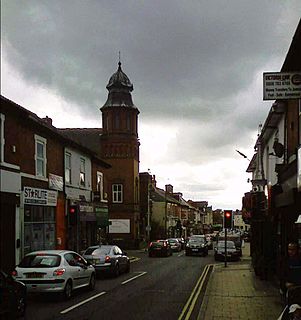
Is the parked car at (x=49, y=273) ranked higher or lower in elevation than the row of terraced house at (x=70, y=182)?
lower

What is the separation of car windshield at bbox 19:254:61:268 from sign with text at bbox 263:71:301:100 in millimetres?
7559

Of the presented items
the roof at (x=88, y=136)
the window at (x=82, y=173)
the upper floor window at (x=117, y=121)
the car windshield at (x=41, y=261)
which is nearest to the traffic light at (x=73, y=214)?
the window at (x=82, y=173)

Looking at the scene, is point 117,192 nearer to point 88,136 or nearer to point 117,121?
point 117,121

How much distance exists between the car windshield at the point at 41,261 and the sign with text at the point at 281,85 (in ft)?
24.8

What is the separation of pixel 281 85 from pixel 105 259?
1217 centimetres

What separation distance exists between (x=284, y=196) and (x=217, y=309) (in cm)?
462

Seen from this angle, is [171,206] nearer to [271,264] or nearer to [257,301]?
[271,264]

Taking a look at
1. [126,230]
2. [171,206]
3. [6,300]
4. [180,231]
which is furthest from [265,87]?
[180,231]

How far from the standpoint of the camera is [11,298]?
11.6m

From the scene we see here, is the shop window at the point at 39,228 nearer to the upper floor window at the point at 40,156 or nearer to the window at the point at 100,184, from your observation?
the upper floor window at the point at 40,156

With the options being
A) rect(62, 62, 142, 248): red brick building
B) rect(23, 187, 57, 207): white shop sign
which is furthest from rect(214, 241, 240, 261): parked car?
rect(62, 62, 142, 248): red brick building

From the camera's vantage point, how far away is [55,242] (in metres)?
27.0

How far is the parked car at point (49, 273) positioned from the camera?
14992 millimetres

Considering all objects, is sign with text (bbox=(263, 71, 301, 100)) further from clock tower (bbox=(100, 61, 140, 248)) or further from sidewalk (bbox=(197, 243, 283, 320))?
clock tower (bbox=(100, 61, 140, 248))
